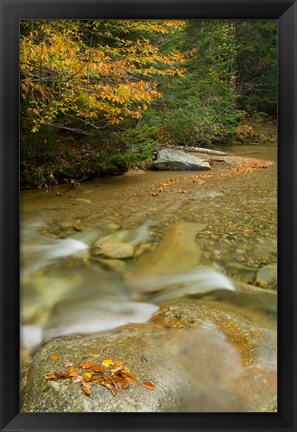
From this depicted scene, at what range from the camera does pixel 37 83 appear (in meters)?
1.76

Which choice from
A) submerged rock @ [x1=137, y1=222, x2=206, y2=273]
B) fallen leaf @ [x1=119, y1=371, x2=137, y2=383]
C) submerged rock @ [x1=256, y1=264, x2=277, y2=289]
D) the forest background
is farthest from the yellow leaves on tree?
fallen leaf @ [x1=119, y1=371, x2=137, y2=383]

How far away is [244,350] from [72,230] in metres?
0.97

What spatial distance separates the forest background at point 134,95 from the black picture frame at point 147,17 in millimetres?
283

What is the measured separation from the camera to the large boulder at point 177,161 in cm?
197

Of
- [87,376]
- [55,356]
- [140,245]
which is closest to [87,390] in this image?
[87,376]

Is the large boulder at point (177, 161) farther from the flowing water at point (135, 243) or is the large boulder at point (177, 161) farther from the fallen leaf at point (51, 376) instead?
the fallen leaf at point (51, 376)

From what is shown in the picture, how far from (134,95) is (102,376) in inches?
49.1

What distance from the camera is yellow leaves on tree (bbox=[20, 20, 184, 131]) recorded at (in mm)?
1677

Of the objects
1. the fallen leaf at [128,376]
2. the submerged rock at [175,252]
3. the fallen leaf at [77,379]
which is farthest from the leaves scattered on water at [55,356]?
the submerged rock at [175,252]

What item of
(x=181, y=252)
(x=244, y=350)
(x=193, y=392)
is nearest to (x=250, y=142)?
(x=181, y=252)

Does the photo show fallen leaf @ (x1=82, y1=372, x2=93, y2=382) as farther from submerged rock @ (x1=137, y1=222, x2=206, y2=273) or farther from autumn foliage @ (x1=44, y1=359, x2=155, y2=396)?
submerged rock @ (x1=137, y1=222, x2=206, y2=273)

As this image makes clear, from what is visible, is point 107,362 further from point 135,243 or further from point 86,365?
point 135,243

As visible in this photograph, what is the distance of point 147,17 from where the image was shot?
1.38 m
